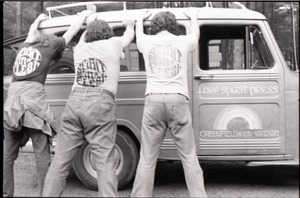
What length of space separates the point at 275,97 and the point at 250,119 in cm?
37

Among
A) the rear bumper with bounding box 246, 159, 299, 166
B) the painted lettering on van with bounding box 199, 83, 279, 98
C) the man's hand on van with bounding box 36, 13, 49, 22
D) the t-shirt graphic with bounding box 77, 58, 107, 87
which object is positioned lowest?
the rear bumper with bounding box 246, 159, 299, 166

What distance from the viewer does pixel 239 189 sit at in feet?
16.7

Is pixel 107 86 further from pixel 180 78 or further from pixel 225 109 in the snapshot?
pixel 225 109

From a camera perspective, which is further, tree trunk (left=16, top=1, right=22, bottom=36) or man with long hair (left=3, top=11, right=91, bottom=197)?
tree trunk (left=16, top=1, right=22, bottom=36)

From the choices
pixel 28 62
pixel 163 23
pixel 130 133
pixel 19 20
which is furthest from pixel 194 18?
pixel 19 20

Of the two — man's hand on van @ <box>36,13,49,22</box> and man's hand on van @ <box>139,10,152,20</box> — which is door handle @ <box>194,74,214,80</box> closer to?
man's hand on van @ <box>139,10,152,20</box>

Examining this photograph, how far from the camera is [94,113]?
163 inches

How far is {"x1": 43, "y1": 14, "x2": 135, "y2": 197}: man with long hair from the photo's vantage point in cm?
416

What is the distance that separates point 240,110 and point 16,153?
244cm

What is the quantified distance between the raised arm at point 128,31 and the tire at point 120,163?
1082 millimetres

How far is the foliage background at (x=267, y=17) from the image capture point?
189 inches

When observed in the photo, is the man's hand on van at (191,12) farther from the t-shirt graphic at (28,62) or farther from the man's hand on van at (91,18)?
the t-shirt graphic at (28,62)

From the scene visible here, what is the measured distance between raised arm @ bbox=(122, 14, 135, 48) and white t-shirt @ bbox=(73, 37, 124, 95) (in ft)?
0.45

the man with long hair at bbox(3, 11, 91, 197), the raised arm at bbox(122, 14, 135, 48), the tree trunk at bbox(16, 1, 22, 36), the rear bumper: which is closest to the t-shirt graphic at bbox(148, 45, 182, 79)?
the raised arm at bbox(122, 14, 135, 48)
